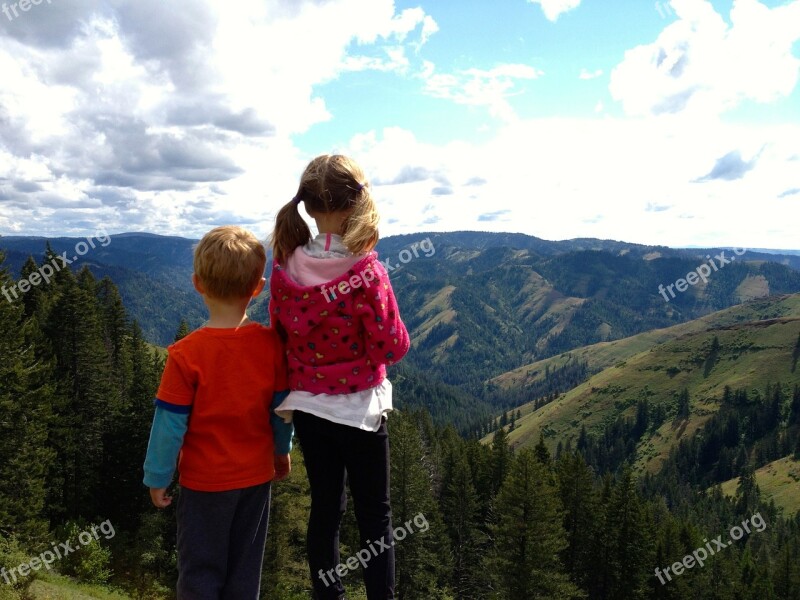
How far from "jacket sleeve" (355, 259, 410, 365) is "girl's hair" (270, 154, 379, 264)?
1.05ft

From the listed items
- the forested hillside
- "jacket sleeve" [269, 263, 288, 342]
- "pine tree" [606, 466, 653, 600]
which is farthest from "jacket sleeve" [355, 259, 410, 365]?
"pine tree" [606, 466, 653, 600]

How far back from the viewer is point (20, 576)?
15781 mm

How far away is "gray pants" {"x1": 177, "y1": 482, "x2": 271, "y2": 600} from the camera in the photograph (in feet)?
15.5

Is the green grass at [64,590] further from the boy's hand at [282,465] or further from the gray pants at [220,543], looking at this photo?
the boy's hand at [282,465]

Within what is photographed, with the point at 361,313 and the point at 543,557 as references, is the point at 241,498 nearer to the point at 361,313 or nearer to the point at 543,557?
the point at 361,313

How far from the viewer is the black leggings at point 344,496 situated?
15.5ft

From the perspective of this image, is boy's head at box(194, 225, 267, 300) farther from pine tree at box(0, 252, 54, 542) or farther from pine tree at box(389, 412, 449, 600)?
pine tree at box(389, 412, 449, 600)

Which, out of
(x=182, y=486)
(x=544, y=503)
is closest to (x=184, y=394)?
(x=182, y=486)

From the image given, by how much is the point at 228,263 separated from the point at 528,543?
36.6m

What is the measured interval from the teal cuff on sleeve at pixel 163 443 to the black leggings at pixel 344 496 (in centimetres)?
103

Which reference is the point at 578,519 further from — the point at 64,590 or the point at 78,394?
the point at 78,394

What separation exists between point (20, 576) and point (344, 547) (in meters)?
23.9

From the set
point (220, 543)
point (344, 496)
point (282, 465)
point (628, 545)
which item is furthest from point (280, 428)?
point (628, 545)

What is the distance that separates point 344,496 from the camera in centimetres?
516
